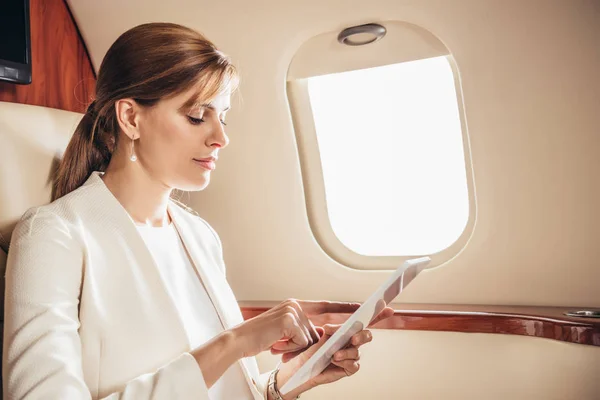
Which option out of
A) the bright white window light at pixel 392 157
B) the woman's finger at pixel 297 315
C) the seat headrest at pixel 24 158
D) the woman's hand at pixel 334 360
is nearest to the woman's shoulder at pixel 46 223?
the seat headrest at pixel 24 158

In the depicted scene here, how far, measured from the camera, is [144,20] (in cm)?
192

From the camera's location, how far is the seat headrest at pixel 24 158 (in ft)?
4.19

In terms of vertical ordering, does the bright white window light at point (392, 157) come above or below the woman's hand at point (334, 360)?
above

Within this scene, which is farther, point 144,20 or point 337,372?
point 144,20

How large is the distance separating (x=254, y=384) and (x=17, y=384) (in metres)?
0.56

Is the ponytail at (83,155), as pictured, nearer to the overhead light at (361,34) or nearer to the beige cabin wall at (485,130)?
the beige cabin wall at (485,130)

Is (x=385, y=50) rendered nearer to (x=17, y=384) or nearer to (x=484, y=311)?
(x=484, y=311)

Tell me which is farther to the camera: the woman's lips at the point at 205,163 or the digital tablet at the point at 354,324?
the woman's lips at the point at 205,163

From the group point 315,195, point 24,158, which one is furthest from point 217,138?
point 315,195

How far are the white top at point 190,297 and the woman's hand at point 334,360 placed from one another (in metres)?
0.12

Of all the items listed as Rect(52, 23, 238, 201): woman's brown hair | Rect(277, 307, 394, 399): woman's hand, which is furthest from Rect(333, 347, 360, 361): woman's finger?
Rect(52, 23, 238, 201): woman's brown hair

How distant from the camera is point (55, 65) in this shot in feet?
6.18

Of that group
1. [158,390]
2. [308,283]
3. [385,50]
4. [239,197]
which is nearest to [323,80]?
[385,50]

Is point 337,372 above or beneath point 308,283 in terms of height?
beneath
